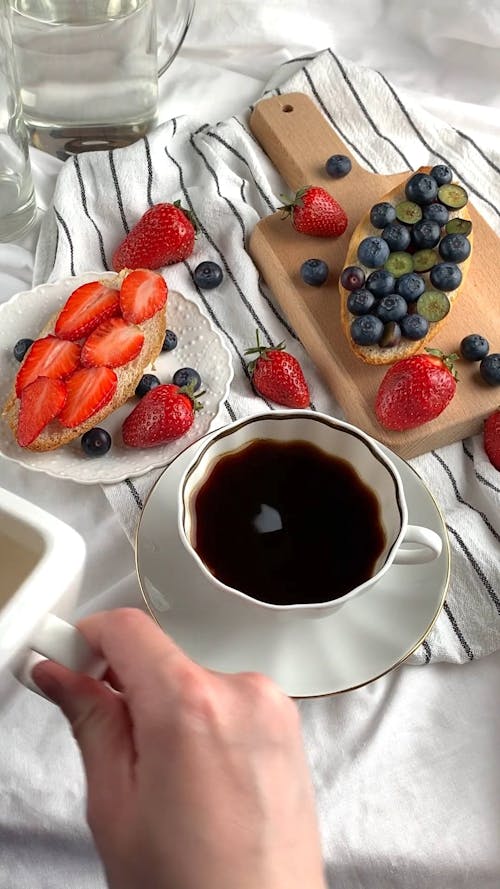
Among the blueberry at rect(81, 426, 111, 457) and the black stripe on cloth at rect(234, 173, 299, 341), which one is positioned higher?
the black stripe on cloth at rect(234, 173, 299, 341)

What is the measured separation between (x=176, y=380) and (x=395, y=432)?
272mm

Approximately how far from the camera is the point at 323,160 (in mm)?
1410

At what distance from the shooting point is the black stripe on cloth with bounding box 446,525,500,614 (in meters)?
1.03

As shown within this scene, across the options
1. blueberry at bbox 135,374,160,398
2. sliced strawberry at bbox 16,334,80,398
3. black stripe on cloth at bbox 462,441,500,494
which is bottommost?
black stripe on cloth at bbox 462,441,500,494

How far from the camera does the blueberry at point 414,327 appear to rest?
118 centimetres

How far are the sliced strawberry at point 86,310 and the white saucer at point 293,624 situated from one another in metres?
0.27

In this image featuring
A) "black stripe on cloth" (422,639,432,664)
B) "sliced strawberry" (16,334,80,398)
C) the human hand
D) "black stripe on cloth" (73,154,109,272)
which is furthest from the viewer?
"black stripe on cloth" (73,154,109,272)

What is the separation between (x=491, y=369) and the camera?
1.18 meters

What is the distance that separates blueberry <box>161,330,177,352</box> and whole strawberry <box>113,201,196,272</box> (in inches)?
4.9

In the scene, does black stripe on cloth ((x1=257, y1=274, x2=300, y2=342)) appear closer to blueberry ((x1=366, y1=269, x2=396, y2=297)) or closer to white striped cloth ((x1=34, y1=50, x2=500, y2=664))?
white striped cloth ((x1=34, y1=50, x2=500, y2=664))

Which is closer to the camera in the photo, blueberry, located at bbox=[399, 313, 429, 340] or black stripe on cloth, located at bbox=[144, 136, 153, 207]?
blueberry, located at bbox=[399, 313, 429, 340]

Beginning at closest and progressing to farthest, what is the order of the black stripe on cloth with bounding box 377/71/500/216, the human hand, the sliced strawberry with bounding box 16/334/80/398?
the human hand → the sliced strawberry with bounding box 16/334/80/398 → the black stripe on cloth with bounding box 377/71/500/216

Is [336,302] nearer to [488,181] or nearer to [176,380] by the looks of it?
[176,380]

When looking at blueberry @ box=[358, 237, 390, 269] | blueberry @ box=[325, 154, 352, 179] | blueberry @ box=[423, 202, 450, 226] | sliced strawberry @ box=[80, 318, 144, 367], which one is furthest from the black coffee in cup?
blueberry @ box=[325, 154, 352, 179]
